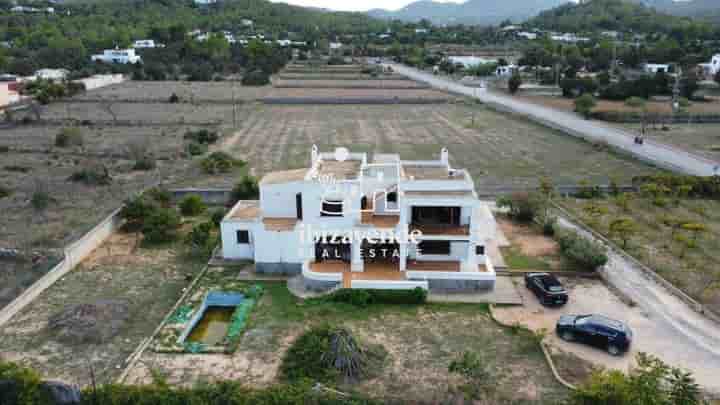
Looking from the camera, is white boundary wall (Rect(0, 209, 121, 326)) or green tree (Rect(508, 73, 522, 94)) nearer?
white boundary wall (Rect(0, 209, 121, 326))

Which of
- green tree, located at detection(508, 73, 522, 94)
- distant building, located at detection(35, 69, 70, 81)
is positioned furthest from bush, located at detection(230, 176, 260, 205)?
distant building, located at detection(35, 69, 70, 81)

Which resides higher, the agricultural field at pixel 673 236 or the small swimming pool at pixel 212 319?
the agricultural field at pixel 673 236

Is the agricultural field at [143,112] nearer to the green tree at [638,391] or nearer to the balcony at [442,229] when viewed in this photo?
A: the balcony at [442,229]

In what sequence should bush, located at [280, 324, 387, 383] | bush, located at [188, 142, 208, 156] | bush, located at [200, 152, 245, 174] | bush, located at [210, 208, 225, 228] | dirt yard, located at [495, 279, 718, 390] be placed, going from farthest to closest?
bush, located at [188, 142, 208, 156], bush, located at [200, 152, 245, 174], bush, located at [210, 208, 225, 228], dirt yard, located at [495, 279, 718, 390], bush, located at [280, 324, 387, 383]

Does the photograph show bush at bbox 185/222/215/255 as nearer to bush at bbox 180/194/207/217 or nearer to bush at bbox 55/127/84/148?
bush at bbox 180/194/207/217

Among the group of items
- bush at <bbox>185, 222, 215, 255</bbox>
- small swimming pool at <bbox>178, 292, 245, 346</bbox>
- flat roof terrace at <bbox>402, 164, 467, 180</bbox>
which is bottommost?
small swimming pool at <bbox>178, 292, 245, 346</bbox>

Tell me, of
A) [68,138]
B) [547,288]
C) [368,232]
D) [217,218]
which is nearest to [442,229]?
[368,232]

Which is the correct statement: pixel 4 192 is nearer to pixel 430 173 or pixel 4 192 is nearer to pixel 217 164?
pixel 217 164

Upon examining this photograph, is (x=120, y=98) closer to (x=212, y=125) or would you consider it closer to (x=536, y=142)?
(x=212, y=125)

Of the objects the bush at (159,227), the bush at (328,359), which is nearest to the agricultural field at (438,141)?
the bush at (159,227)
